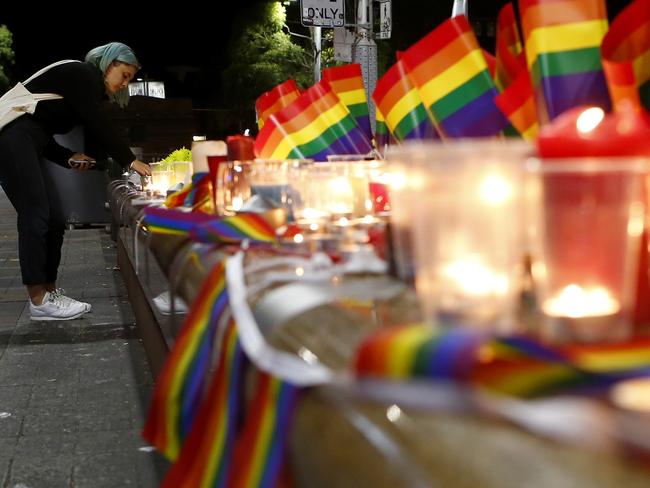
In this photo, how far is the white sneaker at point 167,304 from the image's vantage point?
189 cm

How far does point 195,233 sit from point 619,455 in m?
1.30

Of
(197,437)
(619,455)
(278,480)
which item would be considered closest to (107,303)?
(197,437)

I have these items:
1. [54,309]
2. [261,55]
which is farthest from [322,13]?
[261,55]

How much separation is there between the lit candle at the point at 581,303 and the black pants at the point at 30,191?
4772 millimetres

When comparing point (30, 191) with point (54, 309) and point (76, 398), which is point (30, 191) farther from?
point (76, 398)

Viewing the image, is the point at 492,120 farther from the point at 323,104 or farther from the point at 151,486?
the point at 151,486

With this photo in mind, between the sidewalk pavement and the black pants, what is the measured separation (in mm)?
385

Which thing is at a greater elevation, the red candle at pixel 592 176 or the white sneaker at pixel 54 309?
the red candle at pixel 592 176

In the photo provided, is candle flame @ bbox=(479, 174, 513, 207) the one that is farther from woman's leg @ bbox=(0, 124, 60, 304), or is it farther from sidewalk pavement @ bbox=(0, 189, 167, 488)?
woman's leg @ bbox=(0, 124, 60, 304)

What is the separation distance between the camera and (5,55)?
42.2m

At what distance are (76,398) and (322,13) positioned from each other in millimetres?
11599

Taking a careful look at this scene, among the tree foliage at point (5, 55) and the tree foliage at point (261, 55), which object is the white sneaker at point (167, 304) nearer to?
the tree foliage at point (261, 55)

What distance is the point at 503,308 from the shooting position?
95 centimetres

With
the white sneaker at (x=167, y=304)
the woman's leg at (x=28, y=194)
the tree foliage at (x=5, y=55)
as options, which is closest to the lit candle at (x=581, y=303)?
the white sneaker at (x=167, y=304)
